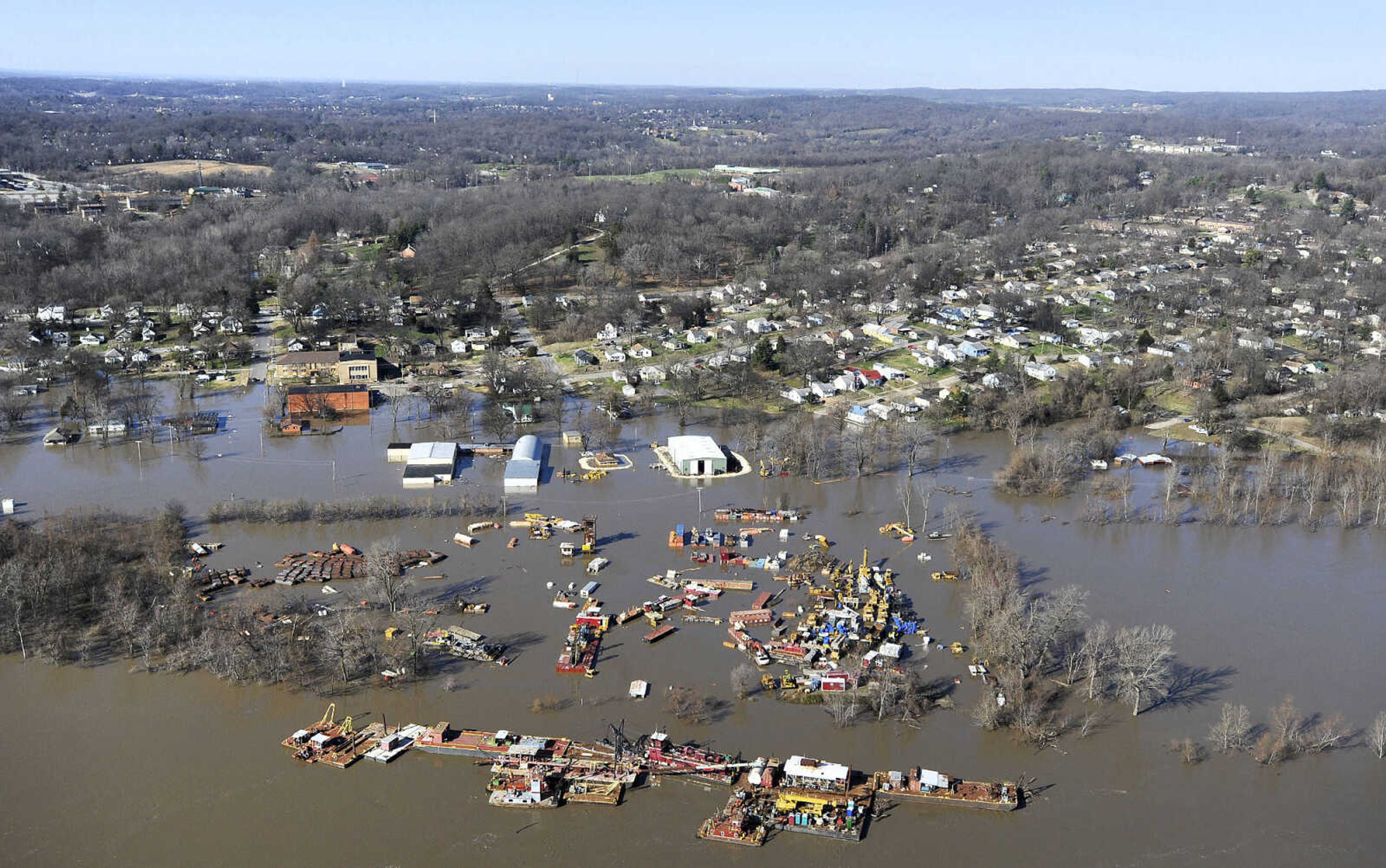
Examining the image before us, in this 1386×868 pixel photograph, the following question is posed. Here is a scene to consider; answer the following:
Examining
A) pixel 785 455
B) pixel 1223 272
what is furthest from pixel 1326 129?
pixel 785 455

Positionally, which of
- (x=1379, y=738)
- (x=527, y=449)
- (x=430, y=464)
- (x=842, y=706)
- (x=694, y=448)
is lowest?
(x=842, y=706)

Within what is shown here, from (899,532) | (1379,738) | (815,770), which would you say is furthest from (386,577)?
(1379,738)

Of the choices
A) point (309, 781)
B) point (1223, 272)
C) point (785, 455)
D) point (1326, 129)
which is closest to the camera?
point (309, 781)

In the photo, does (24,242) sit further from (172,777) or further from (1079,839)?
(1079,839)

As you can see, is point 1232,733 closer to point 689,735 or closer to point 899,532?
point 689,735

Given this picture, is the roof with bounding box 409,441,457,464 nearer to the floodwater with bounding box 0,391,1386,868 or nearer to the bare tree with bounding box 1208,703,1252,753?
the floodwater with bounding box 0,391,1386,868

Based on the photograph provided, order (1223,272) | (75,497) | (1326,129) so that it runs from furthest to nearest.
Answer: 1. (1326,129)
2. (1223,272)
3. (75,497)

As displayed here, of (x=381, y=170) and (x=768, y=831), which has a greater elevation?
(x=381, y=170)
